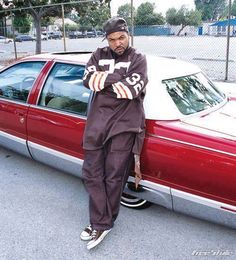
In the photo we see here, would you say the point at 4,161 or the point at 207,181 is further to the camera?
the point at 4,161

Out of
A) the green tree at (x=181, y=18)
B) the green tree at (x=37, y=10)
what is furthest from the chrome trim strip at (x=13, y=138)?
the green tree at (x=181, y=18)

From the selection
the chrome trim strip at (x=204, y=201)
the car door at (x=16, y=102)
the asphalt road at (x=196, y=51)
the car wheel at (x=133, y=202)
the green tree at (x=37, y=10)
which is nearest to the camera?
the chrome trim strip at (x=204, y=201)

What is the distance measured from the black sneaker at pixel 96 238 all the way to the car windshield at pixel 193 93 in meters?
1.19

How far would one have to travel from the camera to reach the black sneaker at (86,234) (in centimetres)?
294

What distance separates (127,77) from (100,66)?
25 cm

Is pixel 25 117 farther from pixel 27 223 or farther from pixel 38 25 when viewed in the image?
pixel 38 25

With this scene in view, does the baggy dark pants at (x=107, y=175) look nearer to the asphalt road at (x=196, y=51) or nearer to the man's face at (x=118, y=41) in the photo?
the man's face at (x=118, y=41)

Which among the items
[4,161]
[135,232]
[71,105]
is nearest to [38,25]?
[4,161]

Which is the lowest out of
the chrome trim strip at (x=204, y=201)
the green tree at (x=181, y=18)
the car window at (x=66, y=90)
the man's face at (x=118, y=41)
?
the chrome trim strip at (x=204, y=201)

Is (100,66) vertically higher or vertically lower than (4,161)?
higher

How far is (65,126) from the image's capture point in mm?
3449

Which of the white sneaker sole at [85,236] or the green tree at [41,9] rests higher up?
the green tree at [41,9]

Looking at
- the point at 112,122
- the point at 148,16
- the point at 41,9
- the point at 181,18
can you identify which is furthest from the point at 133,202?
the point at 181,18

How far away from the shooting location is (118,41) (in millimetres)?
2660
